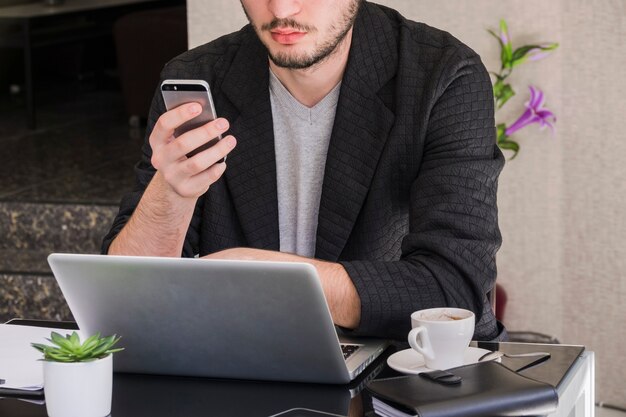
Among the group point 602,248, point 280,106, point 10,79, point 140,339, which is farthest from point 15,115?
point 140,339

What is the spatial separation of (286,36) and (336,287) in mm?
471

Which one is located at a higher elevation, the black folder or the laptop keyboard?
the black folder

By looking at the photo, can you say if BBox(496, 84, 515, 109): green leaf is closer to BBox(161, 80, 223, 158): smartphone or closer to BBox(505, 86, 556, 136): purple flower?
BBox(505, 86, 556, 136): purple flower

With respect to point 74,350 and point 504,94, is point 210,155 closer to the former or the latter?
point 74,350

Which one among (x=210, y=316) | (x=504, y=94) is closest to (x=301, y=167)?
A: (x=210, y=316)

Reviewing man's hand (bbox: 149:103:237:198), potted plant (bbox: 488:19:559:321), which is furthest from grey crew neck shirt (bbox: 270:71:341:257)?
potted plant (bbox: 488:19:559:321)

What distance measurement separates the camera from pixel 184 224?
1.91 metres

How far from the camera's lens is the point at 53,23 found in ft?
22.6

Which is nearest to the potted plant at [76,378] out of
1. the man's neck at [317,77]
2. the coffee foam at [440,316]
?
the coffee foam at [440,316]

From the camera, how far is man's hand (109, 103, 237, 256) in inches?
64.2

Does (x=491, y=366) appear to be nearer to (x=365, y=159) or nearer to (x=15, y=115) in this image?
(x=365, y=159)

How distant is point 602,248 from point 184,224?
160 centimetres

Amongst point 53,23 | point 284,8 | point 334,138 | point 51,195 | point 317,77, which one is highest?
point 53,23

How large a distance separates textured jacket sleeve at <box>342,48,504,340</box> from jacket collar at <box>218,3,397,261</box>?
109 millimetres
